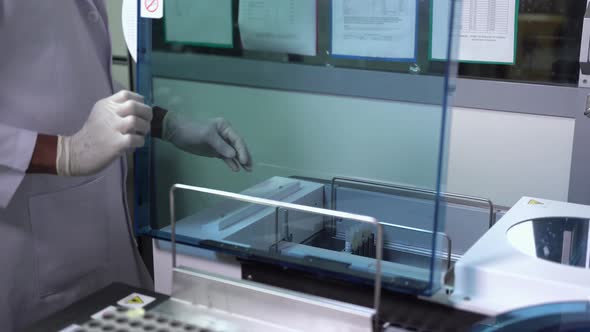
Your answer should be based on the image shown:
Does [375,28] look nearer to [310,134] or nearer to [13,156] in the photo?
[310,134]

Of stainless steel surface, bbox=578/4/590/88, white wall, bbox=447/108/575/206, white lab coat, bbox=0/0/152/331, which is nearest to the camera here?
white lab coat, bbox=0/0/152/331

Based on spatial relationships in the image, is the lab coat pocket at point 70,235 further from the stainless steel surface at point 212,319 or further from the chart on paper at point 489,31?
the chart on paper at point 489,31

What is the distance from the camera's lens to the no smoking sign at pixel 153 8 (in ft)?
3.91

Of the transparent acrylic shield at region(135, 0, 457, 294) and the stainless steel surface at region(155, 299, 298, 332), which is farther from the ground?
the transparent acrylic shield at region(135, 0, 457, 294)

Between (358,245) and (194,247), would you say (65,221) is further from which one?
(358,245)

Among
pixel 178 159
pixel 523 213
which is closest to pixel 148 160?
pixel 178 159

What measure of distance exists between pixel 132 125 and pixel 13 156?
232 mm

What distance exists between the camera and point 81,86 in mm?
1383

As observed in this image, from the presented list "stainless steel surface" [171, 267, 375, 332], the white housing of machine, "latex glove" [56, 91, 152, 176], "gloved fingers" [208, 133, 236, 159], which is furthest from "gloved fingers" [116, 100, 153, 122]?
the white housing of machine

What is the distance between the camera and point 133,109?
1.16m

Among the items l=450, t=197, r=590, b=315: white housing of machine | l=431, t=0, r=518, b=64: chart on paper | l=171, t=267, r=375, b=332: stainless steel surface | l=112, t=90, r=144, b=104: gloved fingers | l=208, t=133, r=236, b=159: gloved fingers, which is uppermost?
l=431, t=0, r=518, b=64: chart on paper

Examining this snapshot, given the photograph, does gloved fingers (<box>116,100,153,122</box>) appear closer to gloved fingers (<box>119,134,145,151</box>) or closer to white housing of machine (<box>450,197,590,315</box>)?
gloved fingers (<box>119,134,145,151</box>)

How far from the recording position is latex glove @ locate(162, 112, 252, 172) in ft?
3.93

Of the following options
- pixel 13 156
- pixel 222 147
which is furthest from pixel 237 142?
pixel 13 156
